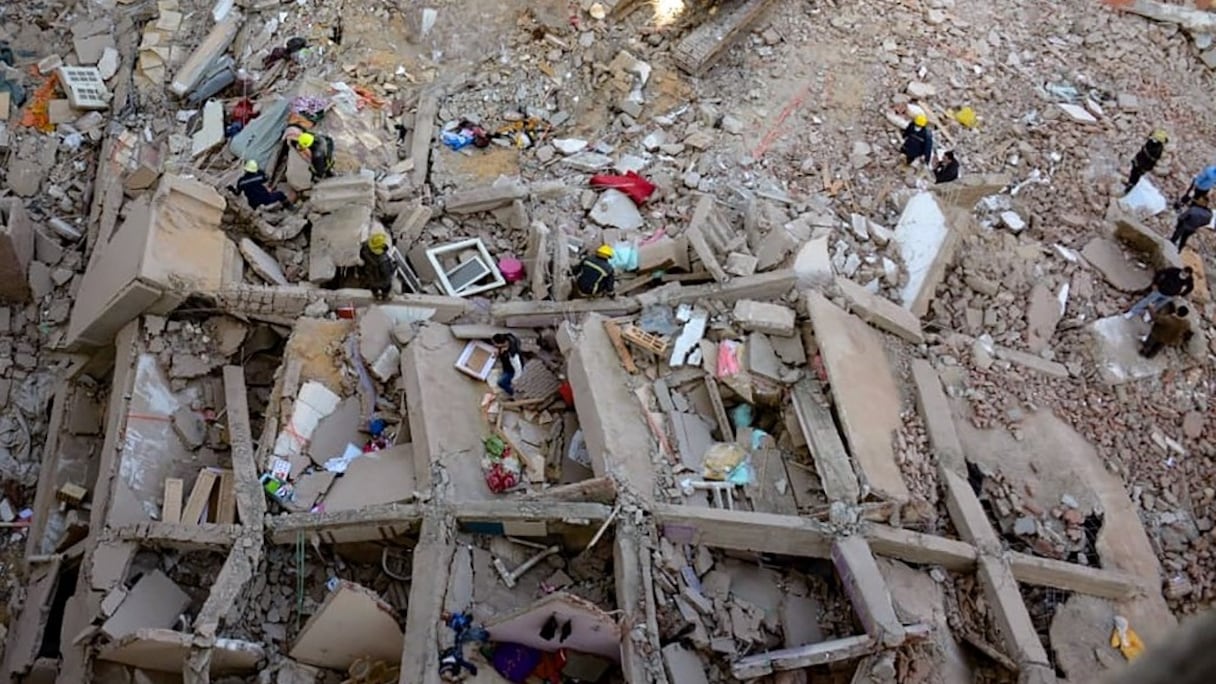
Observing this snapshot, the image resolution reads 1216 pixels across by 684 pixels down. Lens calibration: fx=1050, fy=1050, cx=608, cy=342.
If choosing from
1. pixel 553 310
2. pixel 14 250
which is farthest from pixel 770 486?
pixel 14 250

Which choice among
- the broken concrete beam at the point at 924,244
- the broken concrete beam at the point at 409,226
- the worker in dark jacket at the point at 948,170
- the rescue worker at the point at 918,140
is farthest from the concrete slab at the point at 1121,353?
the broken concrete beam at the point at 409,226

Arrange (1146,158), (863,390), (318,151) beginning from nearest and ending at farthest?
(863,390), (318,151), (1146,158)

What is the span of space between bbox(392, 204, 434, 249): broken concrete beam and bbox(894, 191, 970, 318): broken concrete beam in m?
4.56

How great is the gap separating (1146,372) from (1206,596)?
6.97 ft

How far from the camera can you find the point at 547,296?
9641mm

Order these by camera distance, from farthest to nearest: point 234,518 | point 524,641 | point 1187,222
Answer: point 1187,222 < point 234,518 < point 524,641

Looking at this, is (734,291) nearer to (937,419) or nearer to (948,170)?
(937,419)

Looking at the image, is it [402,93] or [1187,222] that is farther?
[402,93]

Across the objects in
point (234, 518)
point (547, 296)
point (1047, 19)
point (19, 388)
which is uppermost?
point (1047, 19)

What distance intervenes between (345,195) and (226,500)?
3031 millimetres

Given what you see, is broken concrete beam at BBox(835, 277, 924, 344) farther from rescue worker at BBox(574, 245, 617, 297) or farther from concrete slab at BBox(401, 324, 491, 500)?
concrete slab at BBox(401, 324, 491, 500)

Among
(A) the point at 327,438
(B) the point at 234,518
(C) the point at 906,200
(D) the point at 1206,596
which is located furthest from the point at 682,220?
(D) the point at 1206,596

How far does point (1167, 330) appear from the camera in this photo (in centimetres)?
960

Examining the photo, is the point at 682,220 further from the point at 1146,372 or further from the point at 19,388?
the point at 19,388
